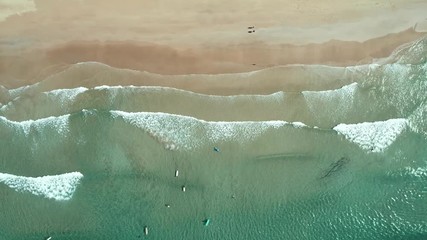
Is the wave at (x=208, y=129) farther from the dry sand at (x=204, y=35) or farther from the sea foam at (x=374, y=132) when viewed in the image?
the dry sand at (x=204, y=35)

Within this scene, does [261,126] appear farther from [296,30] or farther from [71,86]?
[71,86]

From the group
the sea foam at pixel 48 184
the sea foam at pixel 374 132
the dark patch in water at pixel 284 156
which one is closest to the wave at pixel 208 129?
the sea foam at pixel 374 132

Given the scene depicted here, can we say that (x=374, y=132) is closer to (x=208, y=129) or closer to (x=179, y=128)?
(x=208, y=129)

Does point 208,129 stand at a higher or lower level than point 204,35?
lower

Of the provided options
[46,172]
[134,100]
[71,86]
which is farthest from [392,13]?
[46,172]

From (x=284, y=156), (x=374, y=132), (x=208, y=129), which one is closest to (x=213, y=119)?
(x=208, y=129)
